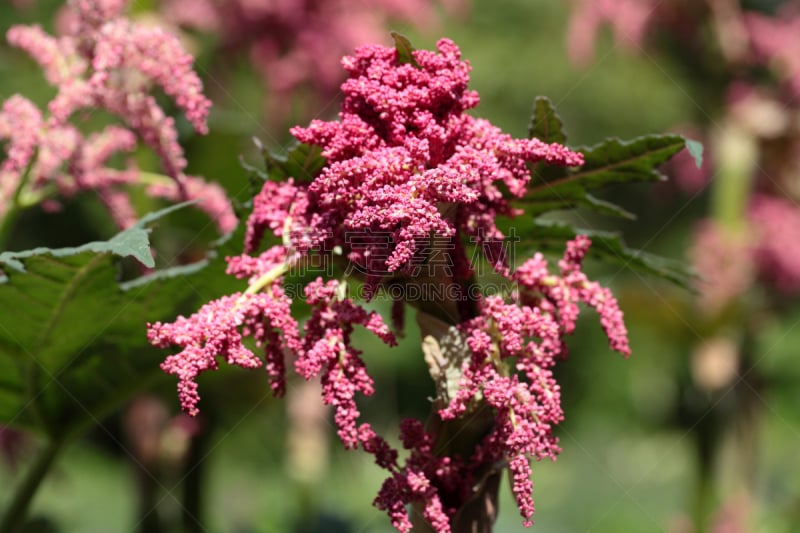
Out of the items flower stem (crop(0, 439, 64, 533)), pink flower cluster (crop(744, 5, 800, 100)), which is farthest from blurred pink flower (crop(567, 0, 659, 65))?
flower stem (crop(0, 439, 64, 533))

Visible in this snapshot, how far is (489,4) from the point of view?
937cm

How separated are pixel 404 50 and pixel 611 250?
0.29 meters

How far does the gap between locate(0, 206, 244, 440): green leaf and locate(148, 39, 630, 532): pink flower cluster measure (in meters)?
0.13

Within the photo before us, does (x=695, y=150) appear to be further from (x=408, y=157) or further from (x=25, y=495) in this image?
(x=25, y=495)

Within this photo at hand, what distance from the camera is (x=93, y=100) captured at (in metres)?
1.05

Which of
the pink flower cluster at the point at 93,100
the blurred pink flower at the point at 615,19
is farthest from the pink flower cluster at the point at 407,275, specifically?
the blurred pink flower at the point at 615,19

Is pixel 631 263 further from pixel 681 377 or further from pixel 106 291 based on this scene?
pixel 681 377

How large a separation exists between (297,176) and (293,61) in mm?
1719

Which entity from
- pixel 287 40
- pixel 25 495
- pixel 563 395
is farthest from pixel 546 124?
pixel 563 395

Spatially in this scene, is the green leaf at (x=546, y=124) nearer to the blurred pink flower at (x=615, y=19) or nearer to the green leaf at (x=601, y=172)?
the green leaf at (x=601, y=172)

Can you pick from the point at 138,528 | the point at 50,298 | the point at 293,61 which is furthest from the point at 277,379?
the point at 293,61

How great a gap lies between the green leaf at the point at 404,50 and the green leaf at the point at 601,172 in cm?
17

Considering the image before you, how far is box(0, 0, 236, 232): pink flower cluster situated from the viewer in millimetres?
993

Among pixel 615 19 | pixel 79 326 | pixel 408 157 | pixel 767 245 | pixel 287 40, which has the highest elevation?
pixel 615 19
